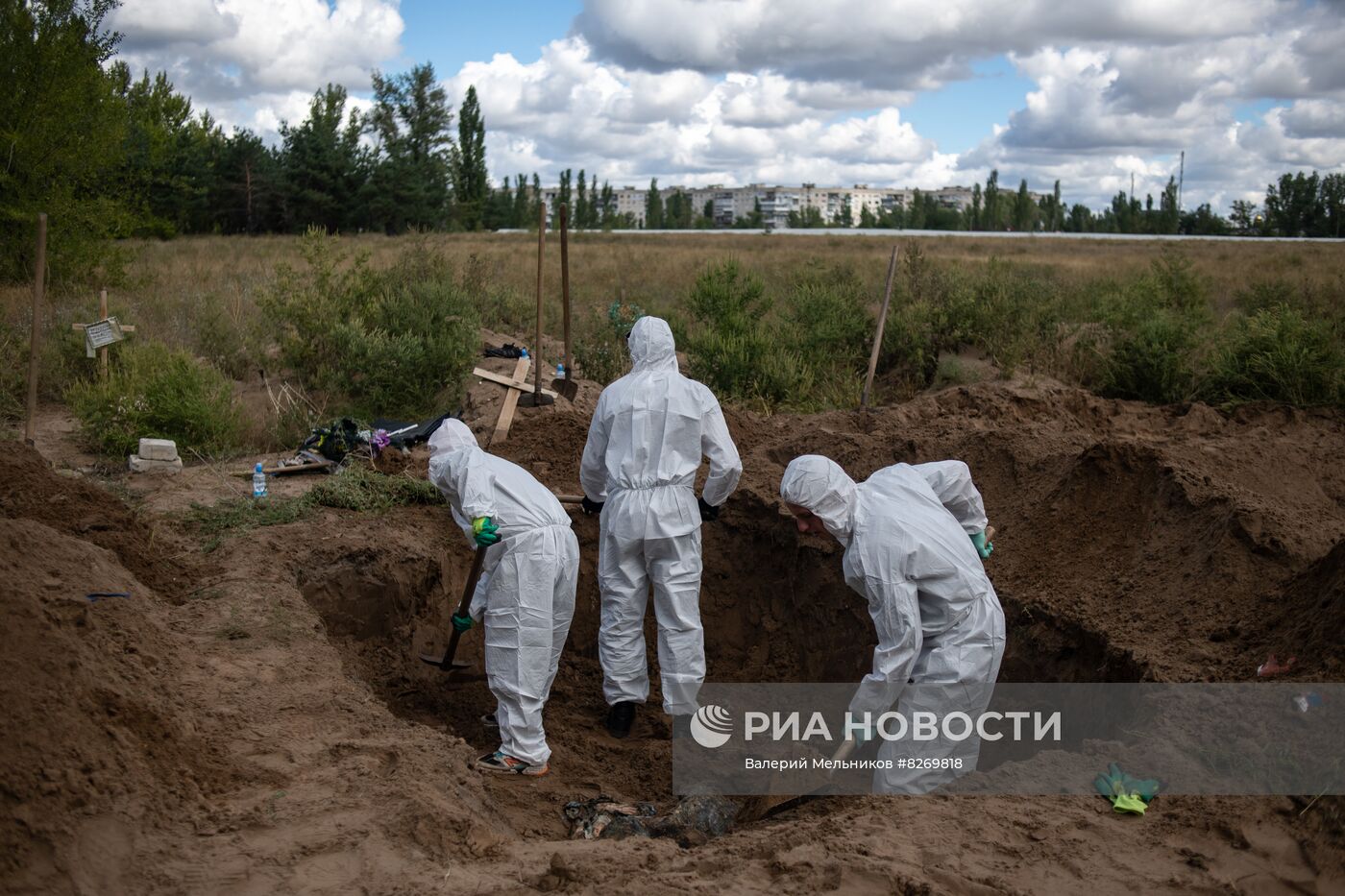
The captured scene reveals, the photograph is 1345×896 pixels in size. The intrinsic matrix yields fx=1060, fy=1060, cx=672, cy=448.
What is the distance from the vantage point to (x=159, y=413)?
9188 millimetres

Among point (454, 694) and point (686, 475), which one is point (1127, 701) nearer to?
point (686, 475)

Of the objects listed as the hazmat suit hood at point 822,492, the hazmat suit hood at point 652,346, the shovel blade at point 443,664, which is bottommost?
the shovel blade at point 443,664

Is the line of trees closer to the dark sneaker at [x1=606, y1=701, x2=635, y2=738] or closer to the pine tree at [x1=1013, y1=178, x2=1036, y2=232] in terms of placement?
the pine tree at [x1=1013, y1=178, x2=1036, y2=232]

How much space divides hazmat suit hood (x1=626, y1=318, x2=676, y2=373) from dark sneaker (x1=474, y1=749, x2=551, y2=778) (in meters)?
2.17

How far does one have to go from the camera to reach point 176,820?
11.6 feet

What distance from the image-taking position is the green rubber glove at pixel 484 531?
15.3 feet

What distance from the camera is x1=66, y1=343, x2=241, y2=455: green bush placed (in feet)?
30.0

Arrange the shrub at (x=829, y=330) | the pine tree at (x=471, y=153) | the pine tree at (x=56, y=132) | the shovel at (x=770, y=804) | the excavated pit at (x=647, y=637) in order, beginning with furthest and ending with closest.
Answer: the pine tree at (x=471, y=153) → the pine tree at (x=56, y=132) → the shrub at (x=829, y=330) → the excavated pit at (x=647, y=637) → the shovel at (x=770, y=804)

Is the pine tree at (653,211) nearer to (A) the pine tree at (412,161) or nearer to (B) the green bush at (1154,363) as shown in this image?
(A) the pine tree at (412,161)

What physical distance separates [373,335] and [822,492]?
7348 mm

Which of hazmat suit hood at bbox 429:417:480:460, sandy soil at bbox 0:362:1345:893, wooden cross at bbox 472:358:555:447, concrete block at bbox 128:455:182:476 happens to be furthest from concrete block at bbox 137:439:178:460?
hazmat suit hood at bbox 429:417:480:460

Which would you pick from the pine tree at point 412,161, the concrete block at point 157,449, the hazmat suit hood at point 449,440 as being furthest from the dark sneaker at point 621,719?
the pine tree at point 412,161

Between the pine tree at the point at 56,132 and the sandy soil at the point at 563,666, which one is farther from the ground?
the pine tree at the point at 56,132

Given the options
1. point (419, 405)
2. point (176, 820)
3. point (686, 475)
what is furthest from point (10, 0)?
point (176, 820)
